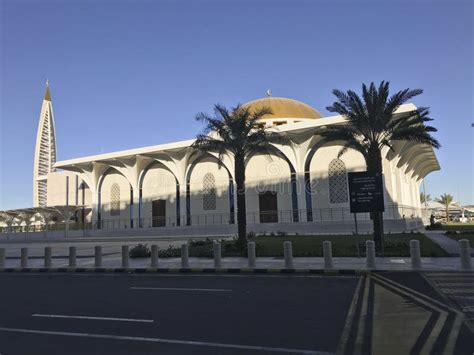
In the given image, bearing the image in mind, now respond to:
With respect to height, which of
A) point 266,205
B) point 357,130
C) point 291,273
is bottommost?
point 291,273

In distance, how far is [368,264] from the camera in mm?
14875

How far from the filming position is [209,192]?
169 feet

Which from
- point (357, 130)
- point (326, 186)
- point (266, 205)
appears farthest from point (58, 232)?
point (357, 130)

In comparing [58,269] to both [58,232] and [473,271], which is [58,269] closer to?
[473,271]

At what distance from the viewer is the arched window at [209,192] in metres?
51.0

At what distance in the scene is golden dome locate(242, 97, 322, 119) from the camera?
184 feet

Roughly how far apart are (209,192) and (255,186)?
6.05 metres

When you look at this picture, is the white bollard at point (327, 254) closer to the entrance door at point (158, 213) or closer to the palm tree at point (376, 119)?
the palm tree at point (376, 119)

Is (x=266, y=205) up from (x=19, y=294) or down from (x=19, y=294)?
up

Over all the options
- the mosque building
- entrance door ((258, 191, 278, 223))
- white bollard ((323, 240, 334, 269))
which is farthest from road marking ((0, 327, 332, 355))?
entrance door ((258, 191, 278, 223))

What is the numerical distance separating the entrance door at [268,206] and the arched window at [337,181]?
21.2 feet

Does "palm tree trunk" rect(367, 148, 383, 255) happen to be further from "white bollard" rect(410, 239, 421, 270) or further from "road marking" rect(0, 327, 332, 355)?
"road marking" rect(0, 327, 332, 355)

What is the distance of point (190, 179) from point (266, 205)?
10.8 metres

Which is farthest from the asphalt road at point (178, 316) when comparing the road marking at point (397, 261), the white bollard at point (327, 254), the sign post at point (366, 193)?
the sign post at point (366, 193)
